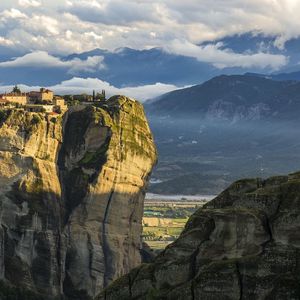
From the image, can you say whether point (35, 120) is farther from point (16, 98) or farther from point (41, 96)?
point (16, 98)

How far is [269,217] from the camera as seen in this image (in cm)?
4281

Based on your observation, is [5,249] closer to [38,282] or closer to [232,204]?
[38,282]

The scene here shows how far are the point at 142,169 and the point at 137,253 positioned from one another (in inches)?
388

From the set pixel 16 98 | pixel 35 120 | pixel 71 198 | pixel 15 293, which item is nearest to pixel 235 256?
pixel 15 293

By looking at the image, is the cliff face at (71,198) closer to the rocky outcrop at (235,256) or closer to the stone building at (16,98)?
the stone building at (16,98)

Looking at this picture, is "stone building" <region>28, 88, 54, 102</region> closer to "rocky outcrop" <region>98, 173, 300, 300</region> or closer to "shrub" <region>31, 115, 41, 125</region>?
"shrub" <region>31, 115, 41, 125</region>

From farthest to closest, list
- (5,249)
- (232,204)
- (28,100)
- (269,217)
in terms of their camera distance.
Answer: (28,100) < (5,249) < (232,204) < (269,217)

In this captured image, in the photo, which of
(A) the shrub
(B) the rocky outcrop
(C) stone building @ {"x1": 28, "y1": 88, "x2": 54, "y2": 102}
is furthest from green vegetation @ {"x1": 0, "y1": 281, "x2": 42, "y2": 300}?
(B) the rocky outcrop

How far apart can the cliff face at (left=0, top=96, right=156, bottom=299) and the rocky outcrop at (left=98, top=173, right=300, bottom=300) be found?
4910 centimetres

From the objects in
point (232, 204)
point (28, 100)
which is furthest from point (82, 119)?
point (232, 204)

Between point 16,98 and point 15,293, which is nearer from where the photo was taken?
point 15,293

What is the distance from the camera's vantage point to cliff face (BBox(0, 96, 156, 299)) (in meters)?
93.2

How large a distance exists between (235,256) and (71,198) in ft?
187

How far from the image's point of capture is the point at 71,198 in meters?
97.6
